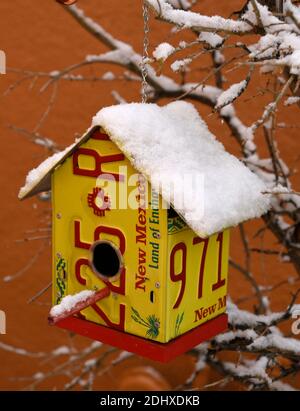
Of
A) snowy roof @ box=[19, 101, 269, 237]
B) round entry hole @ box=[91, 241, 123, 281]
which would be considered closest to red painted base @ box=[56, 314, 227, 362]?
round entry hole @ box=[91, 241, 123, 281]

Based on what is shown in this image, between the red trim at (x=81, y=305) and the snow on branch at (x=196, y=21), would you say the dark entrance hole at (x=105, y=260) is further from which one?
the snow on branch at (x=196, y=21)

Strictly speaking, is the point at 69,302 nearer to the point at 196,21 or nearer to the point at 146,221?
the point at 146,221

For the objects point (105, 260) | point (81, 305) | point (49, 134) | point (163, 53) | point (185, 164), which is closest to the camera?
point (163, 53)

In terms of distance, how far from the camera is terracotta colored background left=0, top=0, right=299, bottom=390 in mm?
3402

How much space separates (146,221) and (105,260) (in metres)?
0.22

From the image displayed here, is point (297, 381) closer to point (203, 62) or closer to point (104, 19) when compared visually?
point (203, 62)

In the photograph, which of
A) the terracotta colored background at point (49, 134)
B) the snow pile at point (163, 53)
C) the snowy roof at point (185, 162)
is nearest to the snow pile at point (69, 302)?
the snowy roof at point (185, 162)

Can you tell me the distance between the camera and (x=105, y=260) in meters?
1.71

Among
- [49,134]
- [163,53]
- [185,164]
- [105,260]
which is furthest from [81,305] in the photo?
[49,134]

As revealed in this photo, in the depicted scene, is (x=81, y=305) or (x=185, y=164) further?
(x=81, y=305)

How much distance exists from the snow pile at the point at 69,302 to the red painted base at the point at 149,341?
3.9 inches

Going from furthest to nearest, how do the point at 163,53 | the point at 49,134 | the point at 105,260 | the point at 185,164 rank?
1. the point at 49,134
2. the point at 105,260
3. the point at 185,164
4. the point at 163,53

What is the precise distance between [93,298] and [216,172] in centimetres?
43

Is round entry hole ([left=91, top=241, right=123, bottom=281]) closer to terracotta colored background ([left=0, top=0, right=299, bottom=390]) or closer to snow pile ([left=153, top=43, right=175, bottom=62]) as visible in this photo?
snow pile ([left=153, top=43, right=175, bottom=62])
